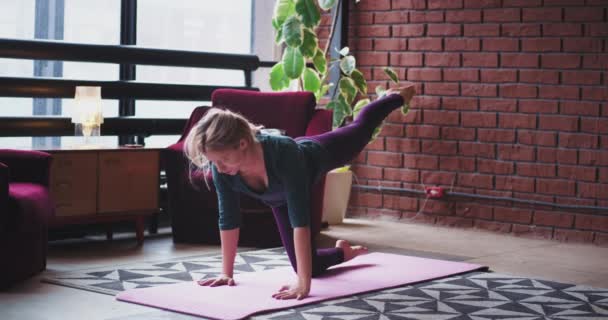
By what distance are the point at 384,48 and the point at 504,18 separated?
0.91 m

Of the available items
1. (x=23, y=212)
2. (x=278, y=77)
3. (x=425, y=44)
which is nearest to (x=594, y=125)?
(x=425, y=44)

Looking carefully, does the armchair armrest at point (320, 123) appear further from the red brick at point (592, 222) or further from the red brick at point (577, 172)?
the red brick at point (592, 222)

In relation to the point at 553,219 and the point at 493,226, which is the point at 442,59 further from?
the point at 553,219

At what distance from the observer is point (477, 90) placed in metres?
5.94

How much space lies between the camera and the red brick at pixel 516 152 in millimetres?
5738

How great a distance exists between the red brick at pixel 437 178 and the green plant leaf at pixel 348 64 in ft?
2.83

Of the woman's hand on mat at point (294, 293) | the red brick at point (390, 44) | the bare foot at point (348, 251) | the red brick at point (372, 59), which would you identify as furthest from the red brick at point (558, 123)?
the woman's hand on mat at point (294, 293)

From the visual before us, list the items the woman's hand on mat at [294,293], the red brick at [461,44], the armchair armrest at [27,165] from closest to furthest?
the woman's hand on mat at [294,293] < the armchair armrest at [27,165] < the red brick at [461,44]

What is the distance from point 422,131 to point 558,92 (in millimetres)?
966

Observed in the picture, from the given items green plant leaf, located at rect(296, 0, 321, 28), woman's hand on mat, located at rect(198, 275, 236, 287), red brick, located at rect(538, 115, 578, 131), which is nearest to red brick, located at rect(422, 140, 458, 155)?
red brick, located at rect(538, 115, 578, 131)

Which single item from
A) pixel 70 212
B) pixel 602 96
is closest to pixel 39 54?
pixel 70 212

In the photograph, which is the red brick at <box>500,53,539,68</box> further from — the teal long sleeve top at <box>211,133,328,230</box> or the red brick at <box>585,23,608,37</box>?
the teal long sleeve top at <box>211,133,328,230</box>

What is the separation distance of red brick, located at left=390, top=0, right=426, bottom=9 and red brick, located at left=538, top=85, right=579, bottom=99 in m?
1.01

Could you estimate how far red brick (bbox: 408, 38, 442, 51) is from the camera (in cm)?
609
